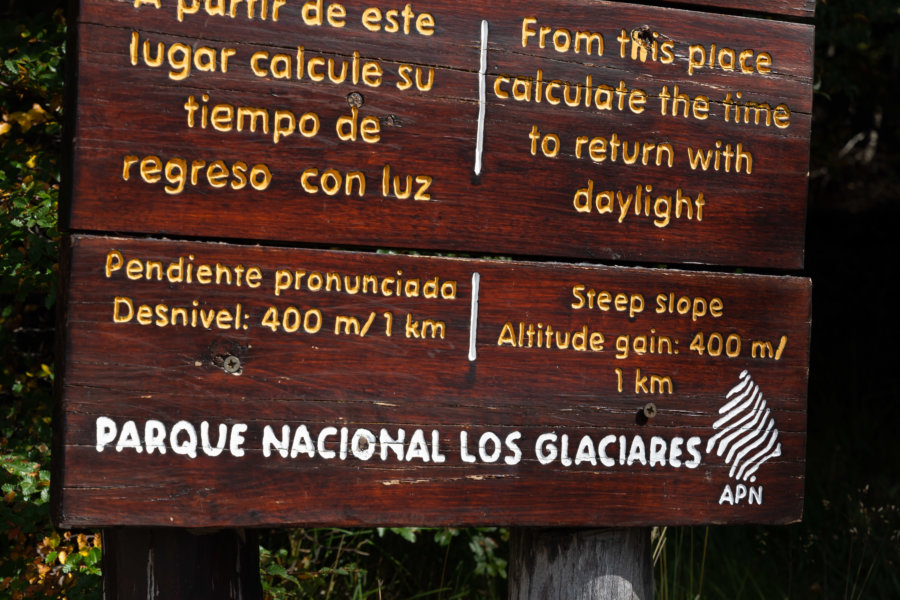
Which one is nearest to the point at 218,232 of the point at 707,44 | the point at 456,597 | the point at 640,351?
the point at 640,351

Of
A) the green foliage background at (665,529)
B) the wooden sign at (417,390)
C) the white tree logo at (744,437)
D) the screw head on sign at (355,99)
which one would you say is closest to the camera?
the wooden sign at (417,390)

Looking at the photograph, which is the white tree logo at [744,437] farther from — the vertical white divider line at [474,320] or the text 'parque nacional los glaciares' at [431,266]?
the vertical white divider line at [474,320]

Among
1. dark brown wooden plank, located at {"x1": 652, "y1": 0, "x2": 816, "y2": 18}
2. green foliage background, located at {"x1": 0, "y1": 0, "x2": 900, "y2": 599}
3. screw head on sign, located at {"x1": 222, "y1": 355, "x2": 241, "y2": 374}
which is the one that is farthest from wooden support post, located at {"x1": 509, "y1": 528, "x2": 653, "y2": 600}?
dark brown wooden plank, located at {"x1": 652, "y1": 0, "x2": 816, "y2": 18}

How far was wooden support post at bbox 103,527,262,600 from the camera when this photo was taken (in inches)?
83.7

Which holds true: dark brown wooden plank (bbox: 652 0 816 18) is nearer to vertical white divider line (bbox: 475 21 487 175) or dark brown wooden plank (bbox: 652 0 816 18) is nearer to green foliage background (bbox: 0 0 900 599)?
vertical white divider line (bbox: 475 21 487 175)

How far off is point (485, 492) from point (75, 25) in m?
1.27

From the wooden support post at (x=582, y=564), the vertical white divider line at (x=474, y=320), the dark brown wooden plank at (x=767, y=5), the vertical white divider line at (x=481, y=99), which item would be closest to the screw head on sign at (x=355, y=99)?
the vertical white divider line at (x=481, y=99)

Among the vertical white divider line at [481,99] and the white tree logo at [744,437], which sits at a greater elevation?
the vertical white divider line at [481,99]

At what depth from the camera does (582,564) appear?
2.36m

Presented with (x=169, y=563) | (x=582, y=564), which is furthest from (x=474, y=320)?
(x=169, y=563)

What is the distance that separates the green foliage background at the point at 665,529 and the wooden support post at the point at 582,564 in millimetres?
465

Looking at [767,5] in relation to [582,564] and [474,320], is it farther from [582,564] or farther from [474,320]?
[582,564]

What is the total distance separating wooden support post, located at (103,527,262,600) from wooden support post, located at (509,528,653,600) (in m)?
0.70

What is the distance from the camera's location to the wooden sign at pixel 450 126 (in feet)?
6.38
